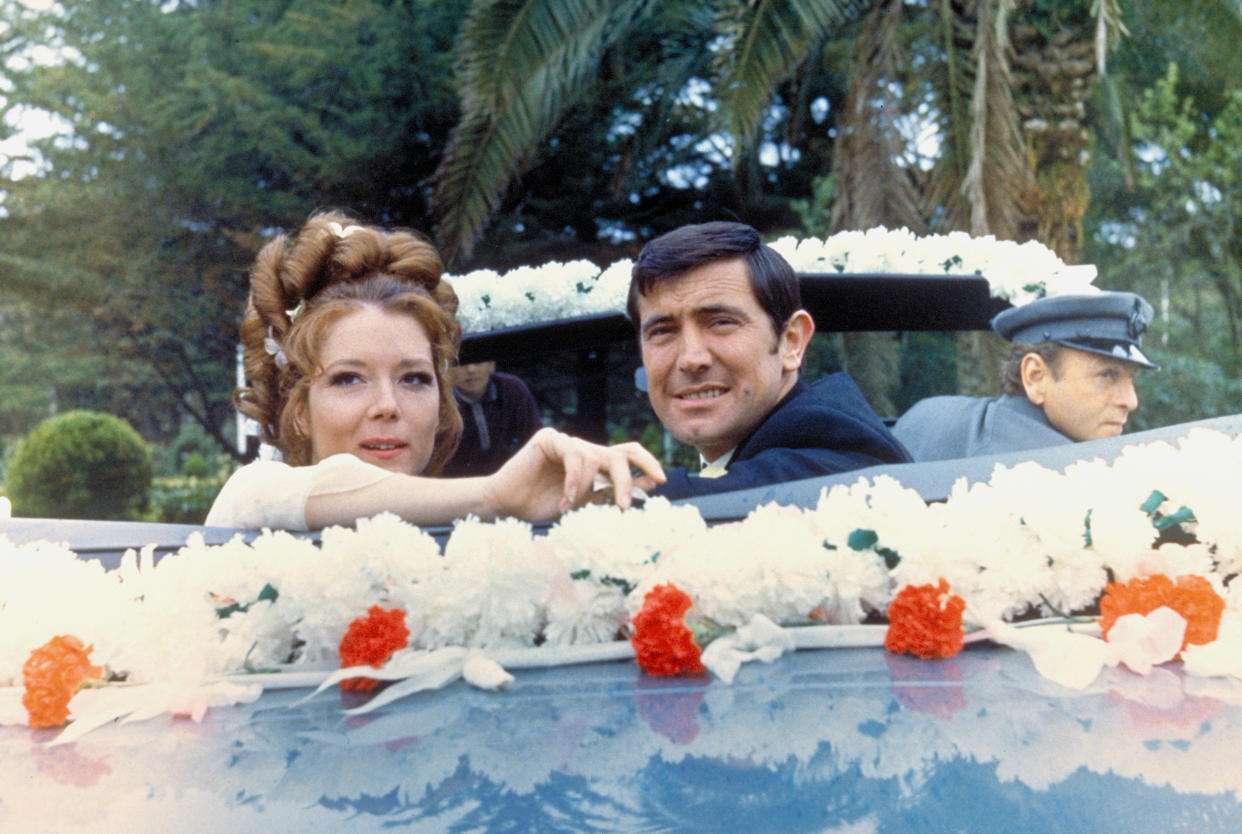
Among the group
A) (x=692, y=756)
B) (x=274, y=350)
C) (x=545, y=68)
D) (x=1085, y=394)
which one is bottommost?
(x=692, y=756)

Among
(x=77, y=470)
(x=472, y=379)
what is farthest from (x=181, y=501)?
A: (x=472, y=379)

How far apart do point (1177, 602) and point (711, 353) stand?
4.23 ft

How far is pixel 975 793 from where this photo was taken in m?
1.06

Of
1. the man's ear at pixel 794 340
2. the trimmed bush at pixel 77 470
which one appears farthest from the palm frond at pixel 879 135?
the trimmed bush at pixel 77 470

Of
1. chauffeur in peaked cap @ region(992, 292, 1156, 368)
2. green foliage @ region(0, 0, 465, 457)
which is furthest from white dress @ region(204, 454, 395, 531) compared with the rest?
green foliage @ region(0, 0, 465, 457)

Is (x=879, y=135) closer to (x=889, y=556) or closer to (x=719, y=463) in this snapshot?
(x=719, y=463)

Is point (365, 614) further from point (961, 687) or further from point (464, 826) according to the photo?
point (961, 687)

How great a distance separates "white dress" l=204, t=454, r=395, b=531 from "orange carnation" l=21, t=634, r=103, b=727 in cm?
33

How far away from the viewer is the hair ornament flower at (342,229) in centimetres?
285

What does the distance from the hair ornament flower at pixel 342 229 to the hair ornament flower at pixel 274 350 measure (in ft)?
0.98

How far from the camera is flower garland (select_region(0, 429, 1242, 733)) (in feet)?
4.67

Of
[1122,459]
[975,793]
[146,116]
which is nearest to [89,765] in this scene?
[975,793]

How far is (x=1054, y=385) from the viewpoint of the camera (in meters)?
4.09

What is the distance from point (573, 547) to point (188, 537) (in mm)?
588
